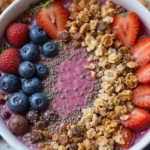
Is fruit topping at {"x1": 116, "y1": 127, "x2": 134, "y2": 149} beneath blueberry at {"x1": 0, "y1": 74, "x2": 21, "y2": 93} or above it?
beneath

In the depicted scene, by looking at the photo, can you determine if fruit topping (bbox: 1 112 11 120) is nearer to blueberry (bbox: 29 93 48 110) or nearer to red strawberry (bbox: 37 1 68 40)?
blueberry (bbox: 29 93 48 110)

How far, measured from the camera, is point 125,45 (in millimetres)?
1299

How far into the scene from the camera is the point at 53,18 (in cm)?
131

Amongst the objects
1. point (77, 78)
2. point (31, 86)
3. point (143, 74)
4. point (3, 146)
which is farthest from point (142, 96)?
point (3, 146)

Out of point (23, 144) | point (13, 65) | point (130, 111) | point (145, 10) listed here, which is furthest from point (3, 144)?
point (145, 10)

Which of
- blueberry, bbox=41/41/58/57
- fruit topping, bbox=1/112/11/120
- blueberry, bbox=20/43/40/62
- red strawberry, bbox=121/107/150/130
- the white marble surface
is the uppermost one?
blueberry, bbox=20/43/40/62

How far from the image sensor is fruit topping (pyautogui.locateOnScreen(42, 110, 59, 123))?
4.17 feet

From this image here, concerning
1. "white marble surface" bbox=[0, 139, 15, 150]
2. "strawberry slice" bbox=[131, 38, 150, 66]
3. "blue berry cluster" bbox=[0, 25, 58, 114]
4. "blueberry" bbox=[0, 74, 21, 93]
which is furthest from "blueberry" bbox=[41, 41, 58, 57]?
"white marble surface" bbox=[0, 139, 15, 150]

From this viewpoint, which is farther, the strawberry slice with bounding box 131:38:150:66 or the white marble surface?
the white marble surface

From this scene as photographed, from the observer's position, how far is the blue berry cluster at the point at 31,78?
1.27 meters

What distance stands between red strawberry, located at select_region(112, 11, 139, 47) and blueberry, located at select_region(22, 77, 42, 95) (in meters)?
0.24

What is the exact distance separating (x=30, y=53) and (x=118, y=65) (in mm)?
228

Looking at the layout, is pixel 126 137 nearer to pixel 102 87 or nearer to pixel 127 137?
pixel 127 137

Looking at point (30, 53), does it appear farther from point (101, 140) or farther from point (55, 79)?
point (101, 140)
